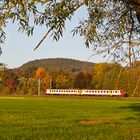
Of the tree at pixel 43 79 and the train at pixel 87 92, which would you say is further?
the tree at pixel 43 79

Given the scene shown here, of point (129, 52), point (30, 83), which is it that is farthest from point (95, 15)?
point (30, 83)

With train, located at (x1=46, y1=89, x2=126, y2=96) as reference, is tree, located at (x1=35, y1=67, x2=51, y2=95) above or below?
above

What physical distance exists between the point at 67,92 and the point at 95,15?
396 feet

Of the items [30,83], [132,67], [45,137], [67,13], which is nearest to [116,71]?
[132,67]

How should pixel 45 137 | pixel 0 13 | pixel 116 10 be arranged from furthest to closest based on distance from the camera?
pixel 45 137 → pixel 116 10 → pixel 0 13

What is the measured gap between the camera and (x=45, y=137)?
16984mm

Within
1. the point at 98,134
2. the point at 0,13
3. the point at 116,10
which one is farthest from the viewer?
the point at 98,134

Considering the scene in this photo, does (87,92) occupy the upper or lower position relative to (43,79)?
lower

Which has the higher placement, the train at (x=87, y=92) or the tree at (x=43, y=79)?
the tree at (x=43, y=79)

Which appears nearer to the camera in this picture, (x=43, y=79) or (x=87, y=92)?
(x=87, y=92)

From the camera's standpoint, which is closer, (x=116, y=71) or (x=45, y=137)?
(x=116, y=71)

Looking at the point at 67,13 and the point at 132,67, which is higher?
the point at 67,13

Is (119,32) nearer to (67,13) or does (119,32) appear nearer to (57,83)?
(67,13)

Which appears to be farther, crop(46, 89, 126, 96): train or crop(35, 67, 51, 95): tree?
crop(35, 67, 51, 95): tree
